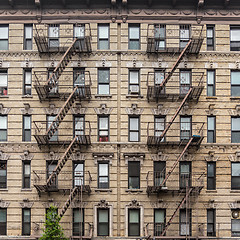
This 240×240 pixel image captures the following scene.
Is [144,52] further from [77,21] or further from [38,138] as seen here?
[38,138]

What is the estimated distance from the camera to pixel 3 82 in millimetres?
24719

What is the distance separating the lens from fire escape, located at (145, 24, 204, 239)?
23203 mm

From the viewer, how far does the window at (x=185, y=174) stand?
2372cm

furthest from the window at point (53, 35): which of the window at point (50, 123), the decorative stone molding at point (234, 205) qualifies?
the decorative stone molding at point (234, 205)

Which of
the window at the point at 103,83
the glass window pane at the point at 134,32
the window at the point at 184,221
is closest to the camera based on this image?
the window at the point at 184,221

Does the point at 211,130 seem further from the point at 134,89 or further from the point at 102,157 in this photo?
the point at 102,157

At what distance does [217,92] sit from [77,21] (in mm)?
9514

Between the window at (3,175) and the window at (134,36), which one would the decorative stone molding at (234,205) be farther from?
the window at (3,175)

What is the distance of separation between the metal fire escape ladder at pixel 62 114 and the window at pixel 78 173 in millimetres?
2358

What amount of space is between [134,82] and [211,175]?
7165 millimetres

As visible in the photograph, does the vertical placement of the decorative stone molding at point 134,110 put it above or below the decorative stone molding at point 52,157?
above

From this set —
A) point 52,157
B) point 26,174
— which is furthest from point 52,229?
point 52,157

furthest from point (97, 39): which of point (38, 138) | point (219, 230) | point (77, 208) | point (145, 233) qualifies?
point (219, 230)

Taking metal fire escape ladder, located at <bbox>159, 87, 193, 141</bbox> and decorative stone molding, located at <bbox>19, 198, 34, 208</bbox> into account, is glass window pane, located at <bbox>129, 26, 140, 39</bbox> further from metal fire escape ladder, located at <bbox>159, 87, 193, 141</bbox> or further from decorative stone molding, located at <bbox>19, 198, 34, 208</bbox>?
decorative stone molding, located at <bbox>19, 198, 34, 208</bbox>
